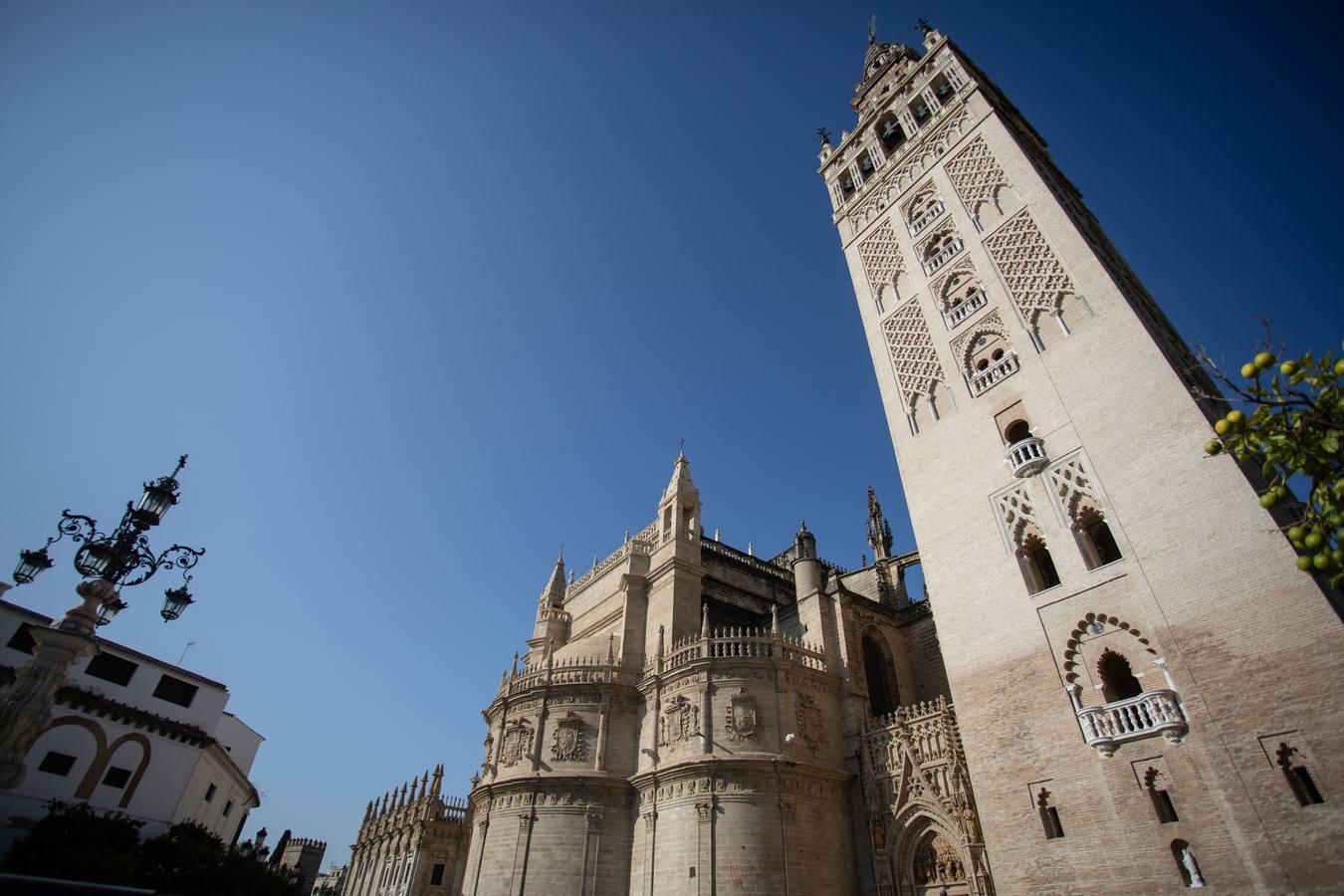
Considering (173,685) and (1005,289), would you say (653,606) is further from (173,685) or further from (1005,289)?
(173,685)

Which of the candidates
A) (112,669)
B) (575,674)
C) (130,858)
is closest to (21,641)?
(112,669)

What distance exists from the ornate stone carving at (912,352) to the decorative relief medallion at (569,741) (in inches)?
627

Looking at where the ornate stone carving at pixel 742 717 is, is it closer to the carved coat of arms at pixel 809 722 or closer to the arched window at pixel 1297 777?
the carved coat of arms at pixel 809 722

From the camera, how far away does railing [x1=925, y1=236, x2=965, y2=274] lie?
2097 centimetres

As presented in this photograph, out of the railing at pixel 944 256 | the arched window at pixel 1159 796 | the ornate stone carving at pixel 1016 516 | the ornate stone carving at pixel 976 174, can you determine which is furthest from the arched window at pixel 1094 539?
the ornate stone carving at pixel 976 174

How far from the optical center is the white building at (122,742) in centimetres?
2044

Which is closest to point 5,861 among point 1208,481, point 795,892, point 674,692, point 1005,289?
point 674,692

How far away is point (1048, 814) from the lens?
1344 centimetres

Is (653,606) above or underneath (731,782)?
above

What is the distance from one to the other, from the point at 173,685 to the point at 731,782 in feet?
74.9

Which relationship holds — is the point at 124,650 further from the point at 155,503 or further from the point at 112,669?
the point at 155,503

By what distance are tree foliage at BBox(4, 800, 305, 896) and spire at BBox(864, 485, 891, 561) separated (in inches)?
1071

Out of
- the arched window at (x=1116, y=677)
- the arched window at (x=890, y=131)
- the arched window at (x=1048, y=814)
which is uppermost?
the arched window at (x=890, y=131)

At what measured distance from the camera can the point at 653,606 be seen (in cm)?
2638
